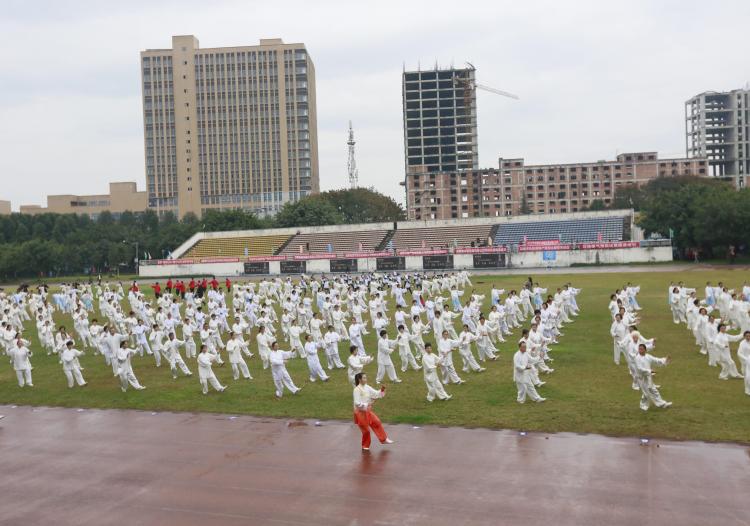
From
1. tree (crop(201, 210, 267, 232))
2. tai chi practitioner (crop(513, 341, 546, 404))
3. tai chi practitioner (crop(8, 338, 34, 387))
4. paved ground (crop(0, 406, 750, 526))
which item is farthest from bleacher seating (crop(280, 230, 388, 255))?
paved ground (crop(0, 406, 750, 526))

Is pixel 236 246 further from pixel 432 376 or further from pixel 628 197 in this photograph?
pixel 628 197

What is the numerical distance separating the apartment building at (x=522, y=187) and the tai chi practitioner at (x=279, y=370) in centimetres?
10628

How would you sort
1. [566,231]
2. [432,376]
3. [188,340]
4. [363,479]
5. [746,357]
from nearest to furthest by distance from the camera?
1. [363,479]
2. [746,357]
3. [432,376]
4. [188,340]
5. [566,231]

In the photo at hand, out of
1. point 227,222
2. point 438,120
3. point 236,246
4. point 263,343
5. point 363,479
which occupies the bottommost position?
point 363,479

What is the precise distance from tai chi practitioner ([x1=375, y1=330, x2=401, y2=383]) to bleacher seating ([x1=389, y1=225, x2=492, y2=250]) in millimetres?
43321

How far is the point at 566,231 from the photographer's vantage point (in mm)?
59750

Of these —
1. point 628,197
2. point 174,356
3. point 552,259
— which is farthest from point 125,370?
point 628,197

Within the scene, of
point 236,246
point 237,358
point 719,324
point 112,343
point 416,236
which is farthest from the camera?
point 236,246

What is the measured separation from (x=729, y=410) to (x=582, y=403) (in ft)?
8.56

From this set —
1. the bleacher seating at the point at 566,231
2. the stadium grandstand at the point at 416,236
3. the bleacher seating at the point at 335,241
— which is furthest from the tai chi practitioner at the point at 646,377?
the bleacher seating at the point at 335,241

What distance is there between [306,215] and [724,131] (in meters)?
89.5

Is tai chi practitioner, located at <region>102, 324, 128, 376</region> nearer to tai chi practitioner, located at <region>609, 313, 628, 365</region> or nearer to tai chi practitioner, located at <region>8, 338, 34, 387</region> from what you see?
tai chi practitioner, located at <region>8, 338, 34, 387</region>

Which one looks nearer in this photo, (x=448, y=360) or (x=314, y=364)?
(x=448, y=360)

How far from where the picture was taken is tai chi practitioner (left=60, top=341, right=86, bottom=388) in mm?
17953
